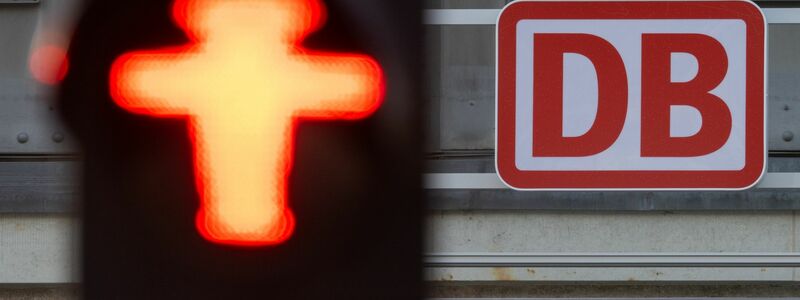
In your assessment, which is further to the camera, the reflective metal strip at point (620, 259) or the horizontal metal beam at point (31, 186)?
the horizontal metal beam at point (31, 186)

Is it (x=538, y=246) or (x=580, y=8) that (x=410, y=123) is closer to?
(x=580, y=8)

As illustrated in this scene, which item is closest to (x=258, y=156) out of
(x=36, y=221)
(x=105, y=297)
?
(x=105, y=297)

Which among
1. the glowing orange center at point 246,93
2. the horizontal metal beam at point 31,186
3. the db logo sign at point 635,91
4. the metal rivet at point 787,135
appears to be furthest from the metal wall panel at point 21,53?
the glowing orange center at point 246,93

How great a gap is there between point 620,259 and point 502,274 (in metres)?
0.51

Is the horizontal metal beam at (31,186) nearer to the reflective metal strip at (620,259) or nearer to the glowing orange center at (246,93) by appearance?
the reflective metal strip at (620,259)

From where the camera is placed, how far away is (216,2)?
902 millimetres

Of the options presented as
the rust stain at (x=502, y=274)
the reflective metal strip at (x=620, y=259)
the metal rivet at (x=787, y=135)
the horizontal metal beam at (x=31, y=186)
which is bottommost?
the rust stain at (x=502, y=274)

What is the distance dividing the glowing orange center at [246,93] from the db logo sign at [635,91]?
8.82 ft

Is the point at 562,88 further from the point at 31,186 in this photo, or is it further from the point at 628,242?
the point at 31,186

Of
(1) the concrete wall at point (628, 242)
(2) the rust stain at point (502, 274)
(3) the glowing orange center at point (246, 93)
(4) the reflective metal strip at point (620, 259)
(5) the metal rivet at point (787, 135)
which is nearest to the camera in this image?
(3) the glowing orange center at point (246, 93)

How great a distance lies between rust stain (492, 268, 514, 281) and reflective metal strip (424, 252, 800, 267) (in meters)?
0.11

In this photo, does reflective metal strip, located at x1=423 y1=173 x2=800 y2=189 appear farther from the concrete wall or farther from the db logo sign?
the concrete wall

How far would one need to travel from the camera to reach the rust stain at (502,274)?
5.29 metres

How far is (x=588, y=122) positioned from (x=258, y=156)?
2881mm
